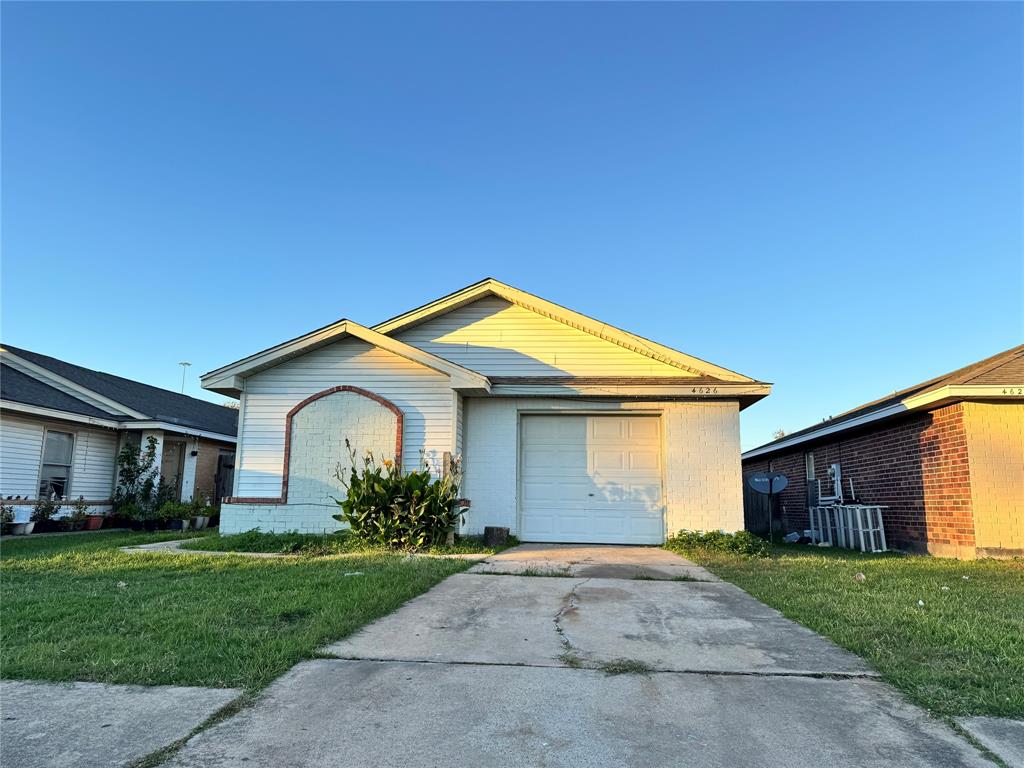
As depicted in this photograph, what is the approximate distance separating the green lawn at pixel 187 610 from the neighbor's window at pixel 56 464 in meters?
6.51

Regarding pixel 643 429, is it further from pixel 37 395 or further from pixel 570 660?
pixel 37 395

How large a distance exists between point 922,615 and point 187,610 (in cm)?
620

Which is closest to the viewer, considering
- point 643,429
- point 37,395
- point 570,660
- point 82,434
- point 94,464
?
point 570,660

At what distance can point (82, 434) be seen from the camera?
49.9 feet

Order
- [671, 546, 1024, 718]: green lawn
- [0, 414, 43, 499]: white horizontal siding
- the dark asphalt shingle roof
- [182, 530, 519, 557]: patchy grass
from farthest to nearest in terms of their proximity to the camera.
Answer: the dark asphalt shingle roof < [0, 414, 43, 499]: white horizontal siding < [182, 530, 519, 557]: patchy grass < [671, 546, 1024, 718]: green lawn

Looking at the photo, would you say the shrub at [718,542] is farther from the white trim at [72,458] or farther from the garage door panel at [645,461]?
the white trim at [72,458]

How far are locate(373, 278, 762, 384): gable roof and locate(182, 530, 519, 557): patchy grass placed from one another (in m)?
4.41

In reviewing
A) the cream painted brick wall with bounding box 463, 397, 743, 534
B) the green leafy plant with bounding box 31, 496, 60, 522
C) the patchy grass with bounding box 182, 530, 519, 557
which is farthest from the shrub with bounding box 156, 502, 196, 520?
→ the cream painted brick wall with bounding box 463, 397, 743, 534

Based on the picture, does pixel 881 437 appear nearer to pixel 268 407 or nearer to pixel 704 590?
pixel 704 590

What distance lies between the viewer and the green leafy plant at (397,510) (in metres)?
9.47

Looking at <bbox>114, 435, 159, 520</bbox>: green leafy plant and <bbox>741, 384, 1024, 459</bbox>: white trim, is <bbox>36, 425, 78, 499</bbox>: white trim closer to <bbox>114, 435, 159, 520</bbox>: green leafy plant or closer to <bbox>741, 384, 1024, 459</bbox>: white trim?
<bbox>114, 435, 159, 520</bbox>: green leafy plant

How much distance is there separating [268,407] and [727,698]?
9878mm

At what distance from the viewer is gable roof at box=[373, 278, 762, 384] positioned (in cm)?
1161

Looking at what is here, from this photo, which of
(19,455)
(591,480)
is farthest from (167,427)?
(591,480)
